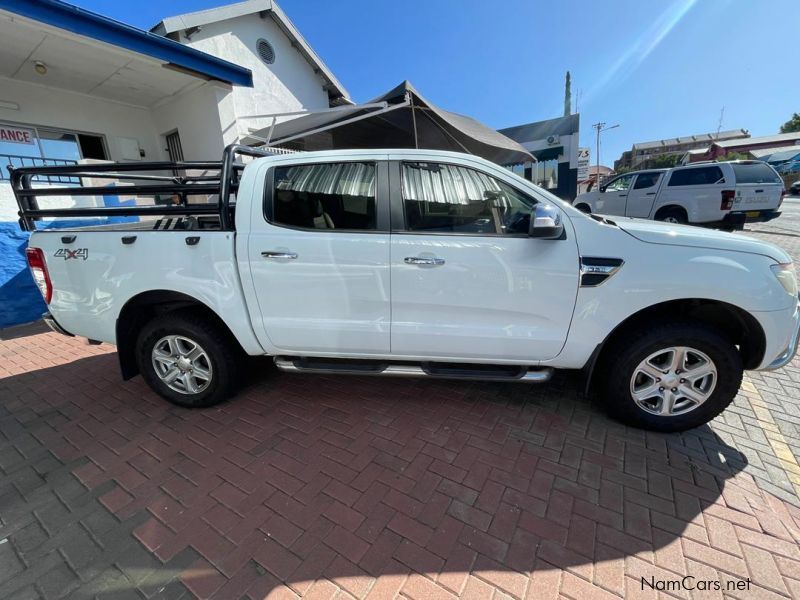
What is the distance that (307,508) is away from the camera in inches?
83.7

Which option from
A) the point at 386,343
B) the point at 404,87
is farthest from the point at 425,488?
the point at 404,87

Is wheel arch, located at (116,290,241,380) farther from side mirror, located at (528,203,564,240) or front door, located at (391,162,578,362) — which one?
side mirror, located at (528,203,564,240)

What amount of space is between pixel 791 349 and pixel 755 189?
8976 mm

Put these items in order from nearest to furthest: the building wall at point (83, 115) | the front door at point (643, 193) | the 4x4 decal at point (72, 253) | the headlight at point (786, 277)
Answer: the headlight at point (786, 277)
the 4x4 decal at point (72, 253)
the building wall at point (83, 115)
the front door at point (643, 193)

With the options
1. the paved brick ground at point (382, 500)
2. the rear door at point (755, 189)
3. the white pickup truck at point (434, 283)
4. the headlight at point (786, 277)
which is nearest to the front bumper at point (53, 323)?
the white pickup truck at point (434, 283)

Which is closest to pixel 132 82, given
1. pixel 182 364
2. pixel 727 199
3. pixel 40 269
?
pixel 40 269

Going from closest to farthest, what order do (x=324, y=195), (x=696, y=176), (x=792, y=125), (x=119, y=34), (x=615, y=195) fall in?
(x=324, y=195)
(x=119, y=34)
(x=696, y=176)
(x=615, y=195)
(x=792, y=125)

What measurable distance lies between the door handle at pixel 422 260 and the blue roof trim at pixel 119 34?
674 cm

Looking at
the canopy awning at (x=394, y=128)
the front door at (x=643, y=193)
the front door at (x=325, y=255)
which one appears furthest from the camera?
the front door at (x=643, y=193)

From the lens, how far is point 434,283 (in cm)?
255

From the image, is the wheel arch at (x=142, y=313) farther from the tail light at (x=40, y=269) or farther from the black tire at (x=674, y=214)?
the black tire at (x=674, y=214)

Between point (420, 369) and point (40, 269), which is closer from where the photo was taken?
point (420, 369)

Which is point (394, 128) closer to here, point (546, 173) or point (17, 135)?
point (17, 135)

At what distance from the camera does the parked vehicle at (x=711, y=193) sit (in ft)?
28.7
